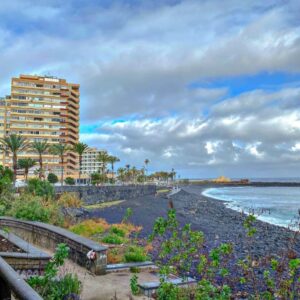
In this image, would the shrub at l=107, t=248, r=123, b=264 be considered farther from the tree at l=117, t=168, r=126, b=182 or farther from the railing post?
the tree at l=117, t=168, r=126, b=182

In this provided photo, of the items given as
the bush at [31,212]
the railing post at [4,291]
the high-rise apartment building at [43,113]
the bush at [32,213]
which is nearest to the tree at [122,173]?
the high-rise apartment building at [43,113]

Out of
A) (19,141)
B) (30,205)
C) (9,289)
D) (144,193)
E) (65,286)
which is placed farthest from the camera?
(144,193)

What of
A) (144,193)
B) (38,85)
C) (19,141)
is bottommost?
(144,193)

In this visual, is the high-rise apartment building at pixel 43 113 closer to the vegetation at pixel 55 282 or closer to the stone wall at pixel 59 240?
the stone wall at pixel 59 240

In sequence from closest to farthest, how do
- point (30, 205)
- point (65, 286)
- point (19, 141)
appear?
point (65, 286) → point (30, 205) → point (19, 141)

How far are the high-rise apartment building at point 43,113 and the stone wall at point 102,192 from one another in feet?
126

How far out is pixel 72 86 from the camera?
120 m

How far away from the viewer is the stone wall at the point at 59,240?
873 cm

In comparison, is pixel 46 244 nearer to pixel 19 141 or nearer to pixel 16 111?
pixel 19 141

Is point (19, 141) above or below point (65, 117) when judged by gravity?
below

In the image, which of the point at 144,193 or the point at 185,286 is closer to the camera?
the point at 185,286

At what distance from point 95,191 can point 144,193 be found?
27.9 meters

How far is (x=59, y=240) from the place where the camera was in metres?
10.1

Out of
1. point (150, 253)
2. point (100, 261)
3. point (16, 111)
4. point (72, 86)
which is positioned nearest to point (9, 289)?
point (100, 261)
